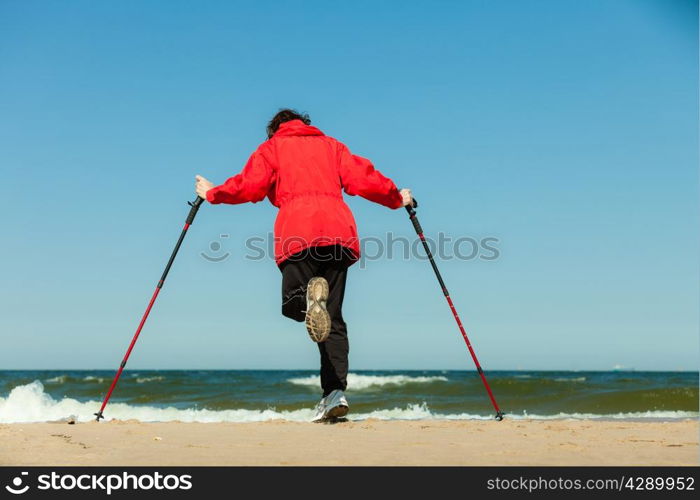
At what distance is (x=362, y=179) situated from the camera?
5.21 m

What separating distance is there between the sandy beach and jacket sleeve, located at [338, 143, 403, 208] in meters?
1.74

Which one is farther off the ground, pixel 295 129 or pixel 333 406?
pixel 295 129

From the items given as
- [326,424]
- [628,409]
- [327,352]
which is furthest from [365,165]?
[628,409]

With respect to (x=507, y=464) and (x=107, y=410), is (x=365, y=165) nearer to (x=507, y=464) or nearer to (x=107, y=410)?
(x=507, y=464)

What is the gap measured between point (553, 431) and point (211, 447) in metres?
2.17

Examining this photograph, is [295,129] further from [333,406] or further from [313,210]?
[333,406]

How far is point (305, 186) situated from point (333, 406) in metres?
1.63

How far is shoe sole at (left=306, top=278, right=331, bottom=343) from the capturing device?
183 inches

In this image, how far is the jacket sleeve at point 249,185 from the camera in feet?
16.6

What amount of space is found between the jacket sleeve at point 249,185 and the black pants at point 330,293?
578 millimetres
